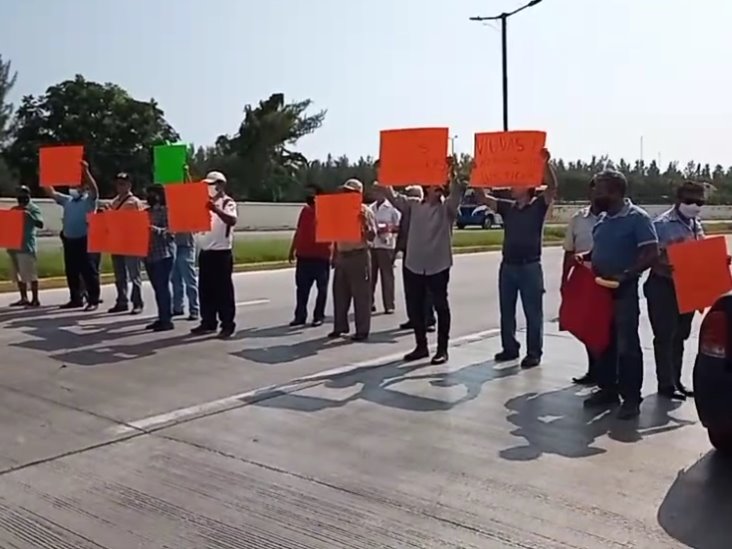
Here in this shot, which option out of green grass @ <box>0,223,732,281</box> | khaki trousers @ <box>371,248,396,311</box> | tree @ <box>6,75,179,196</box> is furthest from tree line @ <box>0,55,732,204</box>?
khaki trousers @ <box>371,248,396,311</box>

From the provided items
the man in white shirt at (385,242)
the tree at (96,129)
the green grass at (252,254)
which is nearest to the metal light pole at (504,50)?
the green grass at (252,254)

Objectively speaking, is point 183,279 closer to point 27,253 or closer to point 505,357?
point 27,253

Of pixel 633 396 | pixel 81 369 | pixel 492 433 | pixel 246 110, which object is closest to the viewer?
pixel 492 433

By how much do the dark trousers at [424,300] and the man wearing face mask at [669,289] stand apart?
6.66 ft

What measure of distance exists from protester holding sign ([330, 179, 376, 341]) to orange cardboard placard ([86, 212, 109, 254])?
3182 mm

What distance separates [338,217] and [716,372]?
5667 mm

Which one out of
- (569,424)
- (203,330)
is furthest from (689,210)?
A: (203,330)

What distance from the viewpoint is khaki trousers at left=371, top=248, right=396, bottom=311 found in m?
12.4

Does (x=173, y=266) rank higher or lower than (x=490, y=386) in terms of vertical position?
Result: higher

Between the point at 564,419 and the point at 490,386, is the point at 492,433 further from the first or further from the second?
the point at 490,386

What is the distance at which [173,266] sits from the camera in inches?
452

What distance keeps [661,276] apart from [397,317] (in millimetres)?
5415

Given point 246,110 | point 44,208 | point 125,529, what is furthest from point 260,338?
point 246,110

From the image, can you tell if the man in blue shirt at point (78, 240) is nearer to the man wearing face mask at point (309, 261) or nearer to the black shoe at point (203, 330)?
the black shoe at point (203, 330)
